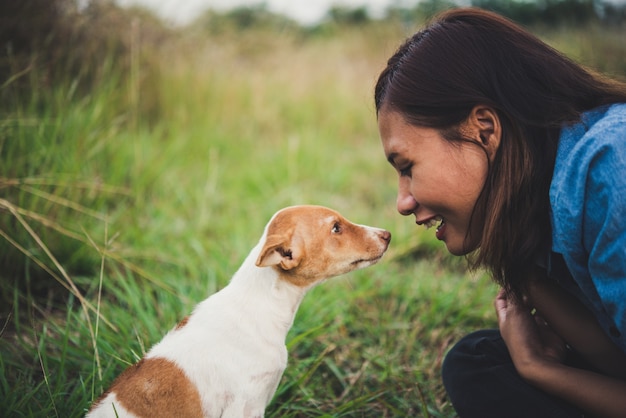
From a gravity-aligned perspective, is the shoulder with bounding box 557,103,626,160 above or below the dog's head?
above

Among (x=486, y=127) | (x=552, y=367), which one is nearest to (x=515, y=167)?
(x=486, y=127)

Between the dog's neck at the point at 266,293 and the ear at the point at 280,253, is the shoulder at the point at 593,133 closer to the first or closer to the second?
the ear at the point at 280,253

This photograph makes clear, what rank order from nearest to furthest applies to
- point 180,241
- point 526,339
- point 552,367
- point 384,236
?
point 552,367, point 526,339, point 384,236, point 180,241

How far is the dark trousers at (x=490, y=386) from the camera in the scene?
1.85 m

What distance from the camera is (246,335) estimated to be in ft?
6.44

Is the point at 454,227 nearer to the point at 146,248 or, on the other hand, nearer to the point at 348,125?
the point at 146,248

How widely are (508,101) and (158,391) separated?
1.59 meters

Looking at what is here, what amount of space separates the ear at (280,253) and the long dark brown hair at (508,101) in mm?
708

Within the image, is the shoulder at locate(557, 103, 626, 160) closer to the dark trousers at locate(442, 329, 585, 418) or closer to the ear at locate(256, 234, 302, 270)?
the dark trousers at locate(442, 329, 585, 418)

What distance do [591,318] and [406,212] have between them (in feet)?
2.46

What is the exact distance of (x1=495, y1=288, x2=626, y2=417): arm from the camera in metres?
1.65

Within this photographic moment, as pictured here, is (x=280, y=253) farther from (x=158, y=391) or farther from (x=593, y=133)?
(x=593, y=133)

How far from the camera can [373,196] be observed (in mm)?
5145

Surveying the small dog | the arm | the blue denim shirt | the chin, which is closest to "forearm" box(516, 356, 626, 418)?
the arm
